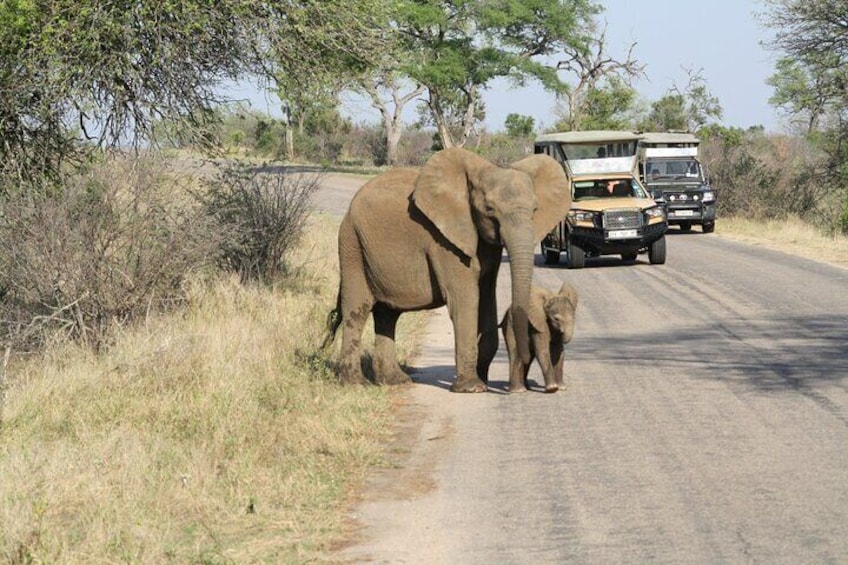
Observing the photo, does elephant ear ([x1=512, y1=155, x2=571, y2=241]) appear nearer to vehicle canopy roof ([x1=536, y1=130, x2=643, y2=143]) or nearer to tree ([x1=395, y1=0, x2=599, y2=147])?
vehicle canopy roof ([x1=536, y1=130, x2=643, y2=143])

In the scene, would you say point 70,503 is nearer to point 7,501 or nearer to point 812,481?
point 7,501

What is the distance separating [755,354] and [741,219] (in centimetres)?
2437

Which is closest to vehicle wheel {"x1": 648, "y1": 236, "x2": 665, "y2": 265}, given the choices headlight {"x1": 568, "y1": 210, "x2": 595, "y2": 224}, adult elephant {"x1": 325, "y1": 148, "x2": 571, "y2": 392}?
headlight {"x1": 568, "y1": 210, "x2": 595, "y2": 224}

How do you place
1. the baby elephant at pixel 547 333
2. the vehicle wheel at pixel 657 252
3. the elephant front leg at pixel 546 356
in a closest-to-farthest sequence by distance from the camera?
the baby elephant at pixel 547 333 < the elephant front leg at pixel 546 356 < the vehicle wheel at pixel 657 252

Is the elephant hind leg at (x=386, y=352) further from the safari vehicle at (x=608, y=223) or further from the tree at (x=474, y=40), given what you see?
the tree at (x=474, y=40)

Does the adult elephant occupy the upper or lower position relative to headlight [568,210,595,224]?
upper

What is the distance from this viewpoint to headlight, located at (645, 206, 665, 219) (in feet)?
80.9

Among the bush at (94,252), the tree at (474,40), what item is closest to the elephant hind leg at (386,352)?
the bush at (94,252)

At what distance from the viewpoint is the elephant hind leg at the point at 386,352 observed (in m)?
12.8

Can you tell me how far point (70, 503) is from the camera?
8211 mm

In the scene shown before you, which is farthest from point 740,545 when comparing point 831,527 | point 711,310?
point 711,310

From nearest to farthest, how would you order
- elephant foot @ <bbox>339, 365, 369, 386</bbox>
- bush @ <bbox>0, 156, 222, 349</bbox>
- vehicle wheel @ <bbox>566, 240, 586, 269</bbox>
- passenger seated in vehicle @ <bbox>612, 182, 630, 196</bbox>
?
elephant foot @ <bbox>339, 365, 369, 386</bbox>, bush @ <bbox>0, 156, 222, 349</bbox>, vehicle wheel @ <bbox>566, 240, 586, 269</bbox>, passenger seated in vehicle @ <bbox>612, 182, 630, 196</bbox>

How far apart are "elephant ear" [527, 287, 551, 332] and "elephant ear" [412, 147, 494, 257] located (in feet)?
2.09

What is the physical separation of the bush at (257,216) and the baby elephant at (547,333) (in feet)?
21.3
